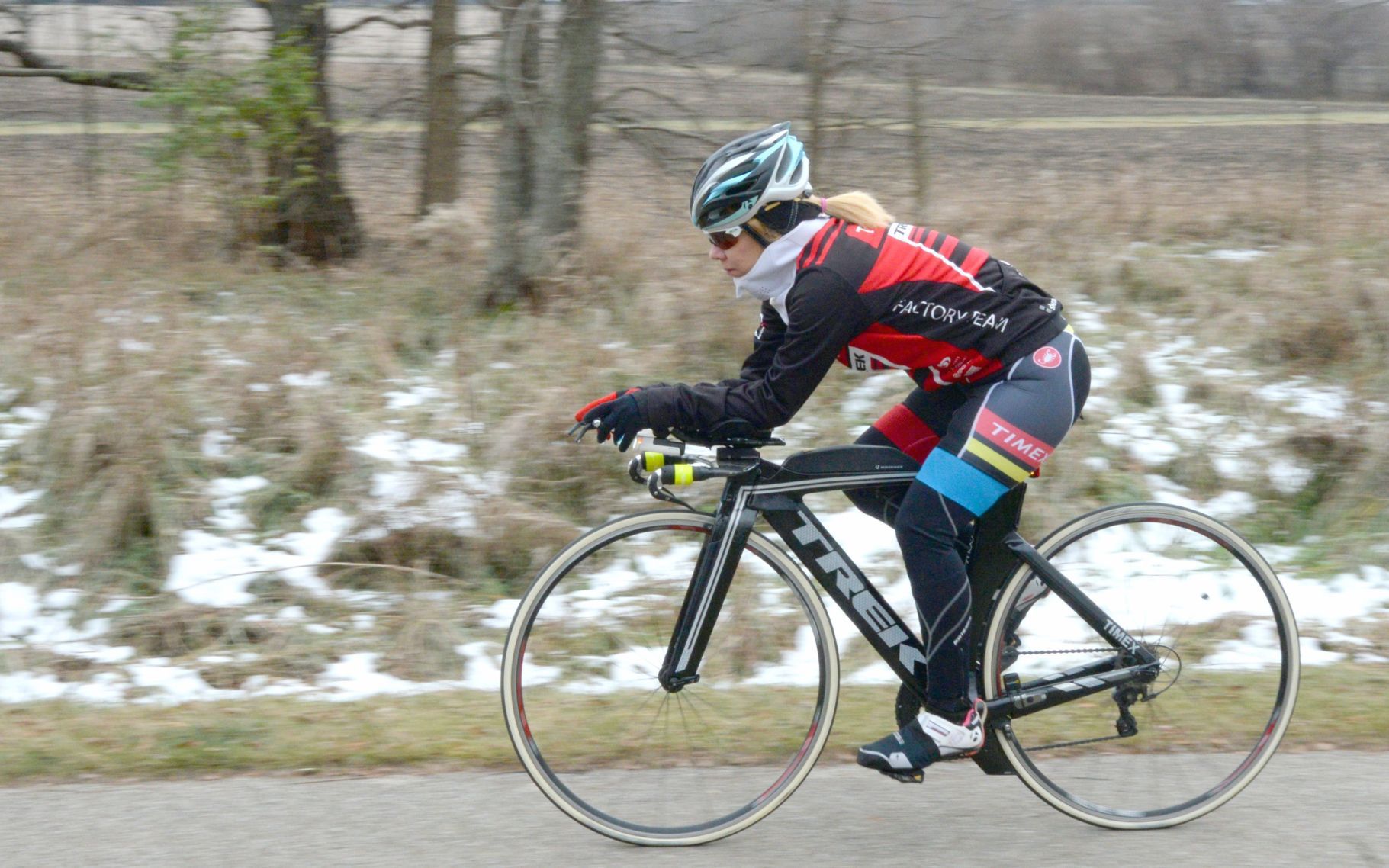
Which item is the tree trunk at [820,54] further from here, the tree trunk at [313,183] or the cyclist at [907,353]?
the cyclist at [907,353]

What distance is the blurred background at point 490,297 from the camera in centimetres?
535

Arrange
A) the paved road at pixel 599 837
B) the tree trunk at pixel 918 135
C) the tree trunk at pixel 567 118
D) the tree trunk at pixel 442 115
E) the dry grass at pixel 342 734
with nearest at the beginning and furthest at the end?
the paved road at pixel 599 837, the dry grass at pixel 342 734, the tree trunk at pixel 567 118, the tree trunk at pixel 918 135, the tree trunk at pixel 442 115

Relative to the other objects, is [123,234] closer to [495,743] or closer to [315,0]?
[315,0]

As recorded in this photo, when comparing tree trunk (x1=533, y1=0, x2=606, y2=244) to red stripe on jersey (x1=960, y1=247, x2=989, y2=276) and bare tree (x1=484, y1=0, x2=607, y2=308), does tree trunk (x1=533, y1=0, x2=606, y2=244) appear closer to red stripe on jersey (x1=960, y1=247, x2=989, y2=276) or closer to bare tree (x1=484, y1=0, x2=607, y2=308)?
bare tree (x1=484, y1=0, x2=607, y2=308)

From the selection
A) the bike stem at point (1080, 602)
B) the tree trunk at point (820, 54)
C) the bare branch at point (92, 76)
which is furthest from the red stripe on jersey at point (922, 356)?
the bare branch at point (92, 76)

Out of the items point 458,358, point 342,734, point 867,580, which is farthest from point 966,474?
point 458,358

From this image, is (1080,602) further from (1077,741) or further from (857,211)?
(857,211)

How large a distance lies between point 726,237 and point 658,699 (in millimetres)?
1287

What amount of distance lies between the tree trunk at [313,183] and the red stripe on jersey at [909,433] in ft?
19.6

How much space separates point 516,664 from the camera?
3543mm

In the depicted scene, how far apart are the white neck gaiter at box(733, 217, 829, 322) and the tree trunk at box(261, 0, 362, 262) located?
6.10 m

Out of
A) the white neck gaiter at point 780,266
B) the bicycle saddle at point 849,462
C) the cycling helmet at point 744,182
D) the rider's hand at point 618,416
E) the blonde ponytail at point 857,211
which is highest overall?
the cycling helmet at point 744,182

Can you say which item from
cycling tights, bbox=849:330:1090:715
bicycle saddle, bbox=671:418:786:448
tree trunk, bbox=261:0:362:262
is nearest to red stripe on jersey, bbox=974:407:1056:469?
cycling tights, bbox=849:330:1090:715

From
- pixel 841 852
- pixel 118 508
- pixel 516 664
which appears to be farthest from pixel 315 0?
pixel 841 852
